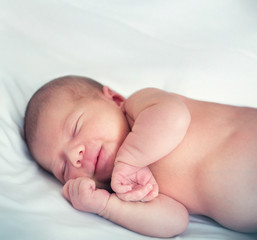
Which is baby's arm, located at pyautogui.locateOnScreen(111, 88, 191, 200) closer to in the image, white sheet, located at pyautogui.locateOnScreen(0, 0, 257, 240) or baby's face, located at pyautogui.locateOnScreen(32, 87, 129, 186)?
baby's face, located at pyautogui.locateOnScreen(32, 87, 129, 186)

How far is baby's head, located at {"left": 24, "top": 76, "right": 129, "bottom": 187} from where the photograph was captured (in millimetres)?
1293

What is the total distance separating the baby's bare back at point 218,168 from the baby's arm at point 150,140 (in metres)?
0.08

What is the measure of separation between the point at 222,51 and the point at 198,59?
0.15 meters

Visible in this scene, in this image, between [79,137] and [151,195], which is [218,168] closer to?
[151,195]

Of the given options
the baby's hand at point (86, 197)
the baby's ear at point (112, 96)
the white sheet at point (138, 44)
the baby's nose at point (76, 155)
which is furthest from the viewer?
the white sheet at point (138, 44)

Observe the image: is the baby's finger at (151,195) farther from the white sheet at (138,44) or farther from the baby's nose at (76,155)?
the white sheet at (138,44)

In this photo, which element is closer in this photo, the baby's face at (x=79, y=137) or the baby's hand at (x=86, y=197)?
the baby's hand at (x=86, y=197)

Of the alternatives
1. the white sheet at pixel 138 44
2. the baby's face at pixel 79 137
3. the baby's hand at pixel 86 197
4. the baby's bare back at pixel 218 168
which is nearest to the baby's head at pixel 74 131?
the baby's face at pixel 79 137

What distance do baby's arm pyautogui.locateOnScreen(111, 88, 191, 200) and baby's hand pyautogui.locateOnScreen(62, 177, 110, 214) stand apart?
0.06 meters

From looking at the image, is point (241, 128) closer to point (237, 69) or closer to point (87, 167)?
point (87, 167)

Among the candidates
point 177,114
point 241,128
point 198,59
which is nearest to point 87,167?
point 177,114

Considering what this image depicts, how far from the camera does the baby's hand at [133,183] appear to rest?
1.18 meters

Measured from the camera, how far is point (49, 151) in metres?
1.36

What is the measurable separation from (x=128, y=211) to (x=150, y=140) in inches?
10.4
